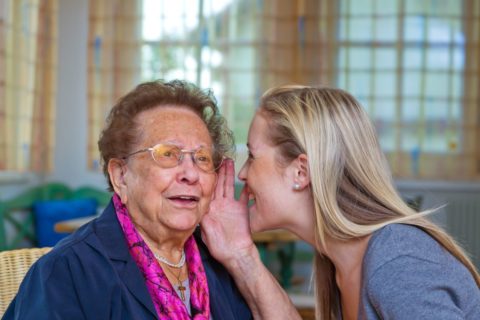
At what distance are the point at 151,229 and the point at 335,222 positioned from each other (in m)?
0.47

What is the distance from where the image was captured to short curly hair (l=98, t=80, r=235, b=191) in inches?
70.8

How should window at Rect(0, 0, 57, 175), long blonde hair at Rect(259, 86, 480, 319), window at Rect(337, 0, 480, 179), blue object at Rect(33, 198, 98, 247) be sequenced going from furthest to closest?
window at Rect(337, 0, 480, 179) < blue object at Rect(33, 198, 98, 247) < window at Rect(0, 0, 57, 175) < long blonde hair at Rect(259, 86, 480, 319)

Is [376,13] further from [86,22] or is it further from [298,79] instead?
[86,22]

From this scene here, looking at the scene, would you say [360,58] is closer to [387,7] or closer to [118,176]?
[387,7]

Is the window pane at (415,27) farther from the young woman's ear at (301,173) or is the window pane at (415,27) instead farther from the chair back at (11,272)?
the chair back at (11,272)

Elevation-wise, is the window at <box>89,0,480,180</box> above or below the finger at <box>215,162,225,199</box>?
above

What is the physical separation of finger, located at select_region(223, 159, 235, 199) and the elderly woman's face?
11 cm

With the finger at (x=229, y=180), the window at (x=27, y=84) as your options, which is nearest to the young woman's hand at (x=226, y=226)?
the finger at (x=229, y=180)

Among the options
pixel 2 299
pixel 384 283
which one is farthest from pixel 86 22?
pixel 384 283

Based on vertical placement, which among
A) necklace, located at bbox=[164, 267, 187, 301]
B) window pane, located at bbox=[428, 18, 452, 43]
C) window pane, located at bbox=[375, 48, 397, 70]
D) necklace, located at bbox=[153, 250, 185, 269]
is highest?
window pane, located at bbox=[428, 18, 452, 43]

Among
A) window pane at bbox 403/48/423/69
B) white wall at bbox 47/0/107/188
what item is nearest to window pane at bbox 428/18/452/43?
window pane at bbox 403/48/423/69

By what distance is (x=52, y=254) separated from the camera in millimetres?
1541

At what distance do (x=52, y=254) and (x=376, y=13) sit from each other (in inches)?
200

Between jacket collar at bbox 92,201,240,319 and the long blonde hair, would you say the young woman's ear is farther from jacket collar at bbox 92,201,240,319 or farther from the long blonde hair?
jacket collar at bbox 92,201,240,319
